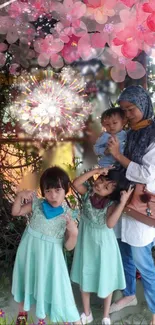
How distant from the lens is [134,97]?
2150mm

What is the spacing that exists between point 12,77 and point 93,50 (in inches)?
36.5

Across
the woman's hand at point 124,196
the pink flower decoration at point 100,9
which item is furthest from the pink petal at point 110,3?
the woman's hand at point 124,196

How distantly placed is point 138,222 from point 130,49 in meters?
0.98

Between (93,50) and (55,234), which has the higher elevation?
(93,50)

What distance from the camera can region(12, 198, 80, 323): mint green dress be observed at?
6.81 feet

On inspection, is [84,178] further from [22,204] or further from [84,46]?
[84,46]

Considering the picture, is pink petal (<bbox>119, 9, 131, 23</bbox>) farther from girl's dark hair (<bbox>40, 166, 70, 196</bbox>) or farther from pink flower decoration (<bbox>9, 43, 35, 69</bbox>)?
girl's dark hair (<bbox>40, 166, 70, 196</bbox>)

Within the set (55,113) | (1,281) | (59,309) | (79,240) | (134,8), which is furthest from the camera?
(1,281)

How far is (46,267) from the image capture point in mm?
Answer: 2092

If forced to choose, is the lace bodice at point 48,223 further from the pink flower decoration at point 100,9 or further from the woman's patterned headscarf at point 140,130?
the pink flower decoration at point 100,9

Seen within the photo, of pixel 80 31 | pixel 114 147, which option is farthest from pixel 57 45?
pixel 114 147

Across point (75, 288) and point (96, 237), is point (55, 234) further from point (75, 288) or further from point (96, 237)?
point (75, 288)

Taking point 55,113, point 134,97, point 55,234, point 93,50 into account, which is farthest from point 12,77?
point 55,234

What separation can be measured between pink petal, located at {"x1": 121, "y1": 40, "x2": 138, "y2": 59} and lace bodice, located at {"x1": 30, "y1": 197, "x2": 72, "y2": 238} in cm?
90
